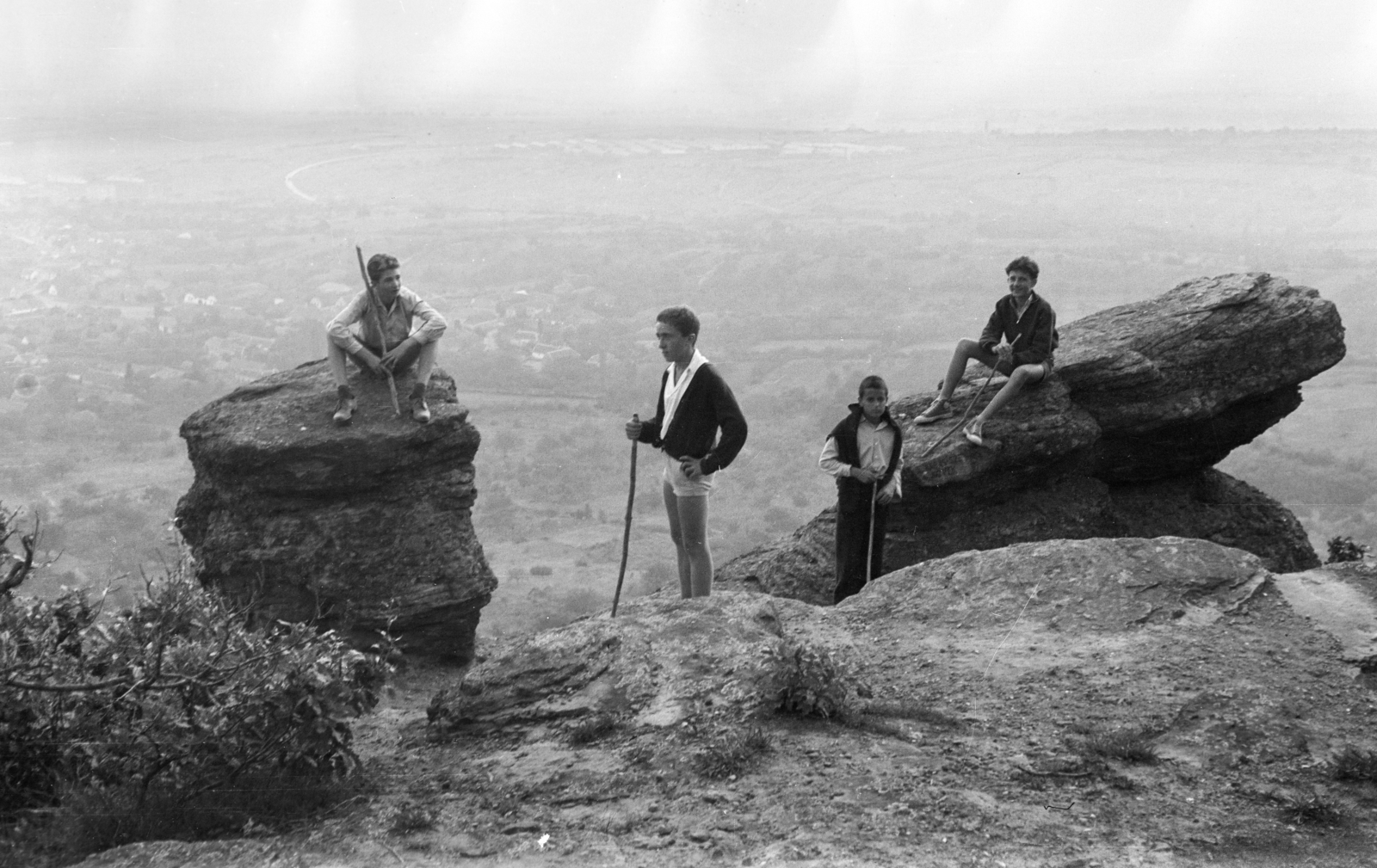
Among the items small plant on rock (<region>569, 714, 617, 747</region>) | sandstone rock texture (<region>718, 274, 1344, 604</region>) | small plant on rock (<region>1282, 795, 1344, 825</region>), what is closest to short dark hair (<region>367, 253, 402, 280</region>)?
sandstone rock texture (<region>718, 274, 1344, 604</region>)

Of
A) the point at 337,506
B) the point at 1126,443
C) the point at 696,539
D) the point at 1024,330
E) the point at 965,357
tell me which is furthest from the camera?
the point at 1126,443

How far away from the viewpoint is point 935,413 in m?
14.5

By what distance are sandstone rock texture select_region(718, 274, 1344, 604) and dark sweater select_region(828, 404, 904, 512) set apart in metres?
2.88

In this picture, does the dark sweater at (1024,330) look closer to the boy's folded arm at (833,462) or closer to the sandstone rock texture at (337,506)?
the boy's folded arm at (833,462)

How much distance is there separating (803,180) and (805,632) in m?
169

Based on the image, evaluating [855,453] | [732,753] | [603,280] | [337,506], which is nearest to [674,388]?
[855,453]

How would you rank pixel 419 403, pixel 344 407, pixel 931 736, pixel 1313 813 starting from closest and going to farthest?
pixel 1313 813, pixel 931 736, pixel 344 407, pixel 419 403

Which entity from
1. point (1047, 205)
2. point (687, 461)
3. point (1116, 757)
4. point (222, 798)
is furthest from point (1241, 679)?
point (1047, 205)

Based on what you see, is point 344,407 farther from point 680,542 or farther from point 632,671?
point 632,671

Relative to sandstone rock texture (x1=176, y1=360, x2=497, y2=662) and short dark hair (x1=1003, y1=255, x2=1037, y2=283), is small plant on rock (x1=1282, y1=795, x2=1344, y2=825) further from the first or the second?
sandstone rock texture (x1=176, y1=360, x2=497, y2=662)

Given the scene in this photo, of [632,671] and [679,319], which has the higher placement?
[679,319]

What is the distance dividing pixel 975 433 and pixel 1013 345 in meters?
1.08

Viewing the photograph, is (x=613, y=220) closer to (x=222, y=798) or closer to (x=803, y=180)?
(x=803, y=180)

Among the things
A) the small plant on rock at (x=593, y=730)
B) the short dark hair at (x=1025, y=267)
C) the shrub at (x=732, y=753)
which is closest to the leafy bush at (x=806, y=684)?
the shrub at (x=732, y=753)
